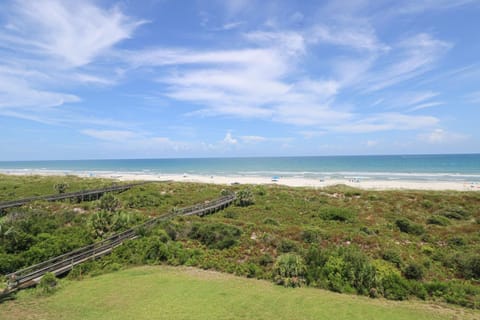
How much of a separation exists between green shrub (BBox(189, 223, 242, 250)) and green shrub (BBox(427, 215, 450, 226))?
63.1 feet

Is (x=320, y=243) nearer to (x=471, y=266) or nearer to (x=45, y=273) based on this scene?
(x=471, y=266)

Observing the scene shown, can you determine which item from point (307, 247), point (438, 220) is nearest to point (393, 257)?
point (307, 247)

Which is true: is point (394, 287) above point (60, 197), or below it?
below

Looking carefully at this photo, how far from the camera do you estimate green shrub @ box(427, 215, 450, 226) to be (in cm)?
2270

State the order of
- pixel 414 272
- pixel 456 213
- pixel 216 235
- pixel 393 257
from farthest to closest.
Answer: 1. pixel 456 213
2. pixel 216 235
3. pixel 393 257
4. pixel 414 272

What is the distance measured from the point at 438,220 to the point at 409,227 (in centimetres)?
500

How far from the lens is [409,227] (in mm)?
20734

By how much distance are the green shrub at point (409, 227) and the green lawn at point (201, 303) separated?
13064 millimetres

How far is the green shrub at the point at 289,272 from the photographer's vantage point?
1093 centimetres

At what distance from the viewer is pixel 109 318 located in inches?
324

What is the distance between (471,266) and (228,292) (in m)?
12.9

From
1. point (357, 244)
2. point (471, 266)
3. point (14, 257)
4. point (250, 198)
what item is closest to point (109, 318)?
point (14, 257)

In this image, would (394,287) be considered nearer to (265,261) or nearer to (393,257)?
(393,257)

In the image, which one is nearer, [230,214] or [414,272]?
[414,272]
